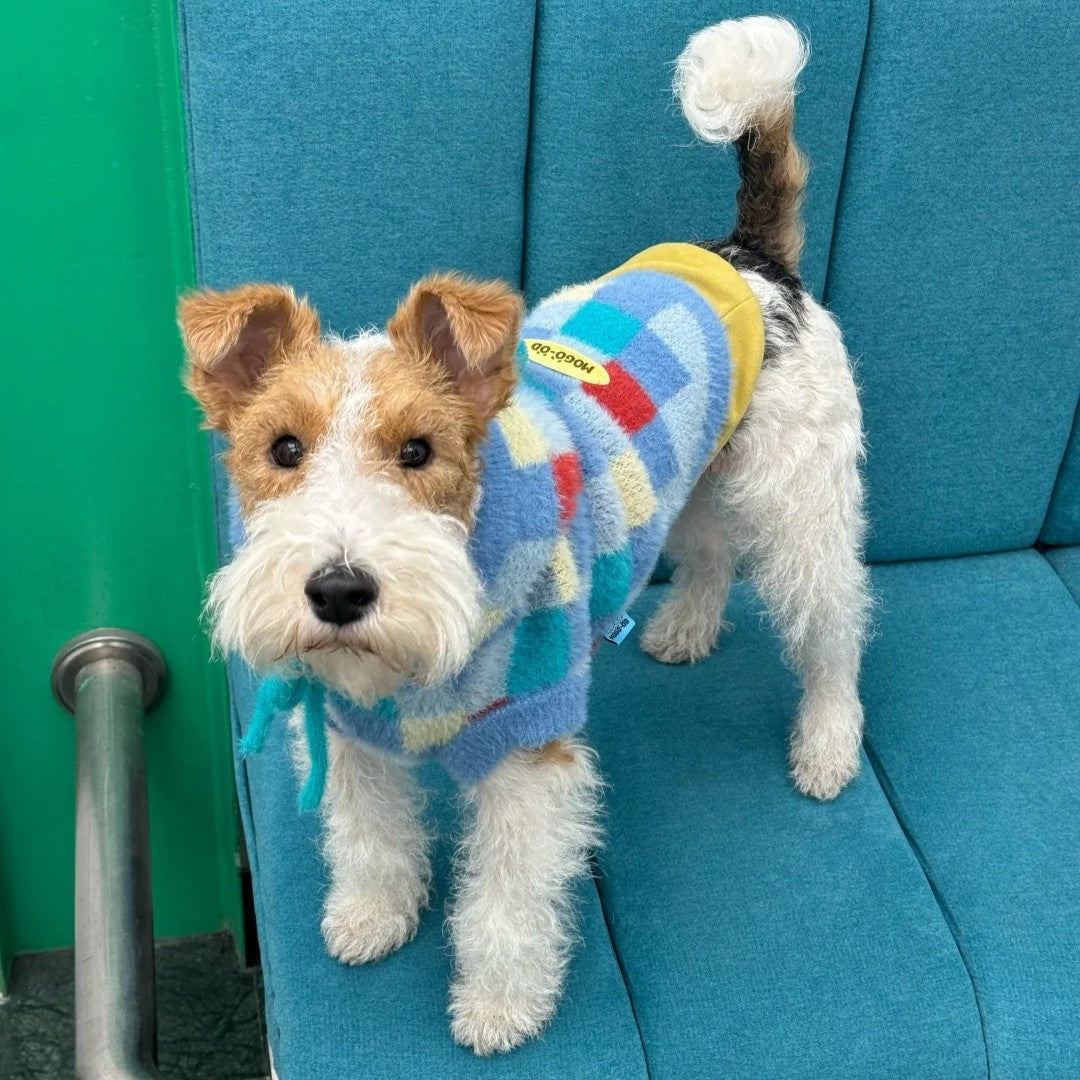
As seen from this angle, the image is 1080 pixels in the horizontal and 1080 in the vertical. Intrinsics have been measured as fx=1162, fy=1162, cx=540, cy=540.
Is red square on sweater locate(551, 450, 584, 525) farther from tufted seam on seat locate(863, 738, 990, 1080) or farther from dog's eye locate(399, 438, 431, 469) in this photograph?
tufted seam on seat locate(863, 738, 990, 1080)

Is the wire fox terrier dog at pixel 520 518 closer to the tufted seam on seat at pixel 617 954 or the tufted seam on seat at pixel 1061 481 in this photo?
the tufted seam on seat at pixel 617 954

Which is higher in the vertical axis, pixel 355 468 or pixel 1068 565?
pixel 355 468

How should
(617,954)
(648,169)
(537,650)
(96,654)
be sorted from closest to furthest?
1. (537,650)
2. (617,954)
3. (648,169)
4. (96,654)

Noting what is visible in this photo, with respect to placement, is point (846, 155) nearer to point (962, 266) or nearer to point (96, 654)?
point (962, 266)

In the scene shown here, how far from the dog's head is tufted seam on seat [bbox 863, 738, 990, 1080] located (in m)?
0.76

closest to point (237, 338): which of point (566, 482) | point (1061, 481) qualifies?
point (566, 482)

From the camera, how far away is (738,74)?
131 centimetres

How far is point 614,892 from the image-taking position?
1.41m

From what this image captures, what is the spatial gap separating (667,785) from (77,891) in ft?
2.55

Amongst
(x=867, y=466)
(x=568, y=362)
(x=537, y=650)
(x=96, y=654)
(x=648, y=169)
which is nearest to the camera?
(x=537, y=650)

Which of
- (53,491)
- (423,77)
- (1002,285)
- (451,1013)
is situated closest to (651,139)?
(423,77)

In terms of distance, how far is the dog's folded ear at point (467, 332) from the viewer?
956mm

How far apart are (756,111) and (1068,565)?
1.07m

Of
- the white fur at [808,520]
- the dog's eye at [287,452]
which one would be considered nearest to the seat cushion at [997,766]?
the white fur at [808,520]
